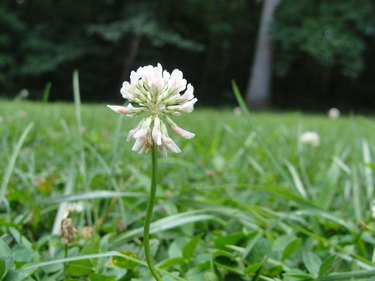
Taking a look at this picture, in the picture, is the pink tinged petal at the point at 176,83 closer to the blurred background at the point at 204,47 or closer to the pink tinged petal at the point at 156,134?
the pink tinged petal at the point at 156,134

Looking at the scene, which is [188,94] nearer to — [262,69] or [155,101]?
[155,101]

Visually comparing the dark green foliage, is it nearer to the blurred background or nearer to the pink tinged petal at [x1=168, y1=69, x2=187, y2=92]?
the blurred background

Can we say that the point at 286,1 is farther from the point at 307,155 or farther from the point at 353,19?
the point at 307,155

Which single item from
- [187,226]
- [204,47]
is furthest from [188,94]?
[204,47]

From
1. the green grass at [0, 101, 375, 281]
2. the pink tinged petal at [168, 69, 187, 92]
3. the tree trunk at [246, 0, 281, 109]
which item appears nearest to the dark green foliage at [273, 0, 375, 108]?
the tree trunk at [246, 0, 281, 109]

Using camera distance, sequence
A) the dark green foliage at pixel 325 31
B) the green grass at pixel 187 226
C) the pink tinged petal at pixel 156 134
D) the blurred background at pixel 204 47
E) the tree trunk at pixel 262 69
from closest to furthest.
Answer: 1. the pink tinged petal at pixel 156 134
2. the green grass at pixel 187 226
3. the dark green foliage at pixel 325 31
4. the blurred background at pixel 204 47
5. the tree trunk at pixel 262 69

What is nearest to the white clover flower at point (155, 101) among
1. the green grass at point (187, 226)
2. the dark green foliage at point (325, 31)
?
the green grass at point (187, 226)

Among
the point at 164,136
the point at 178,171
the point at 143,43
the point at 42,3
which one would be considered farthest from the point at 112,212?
the point at 42,3
